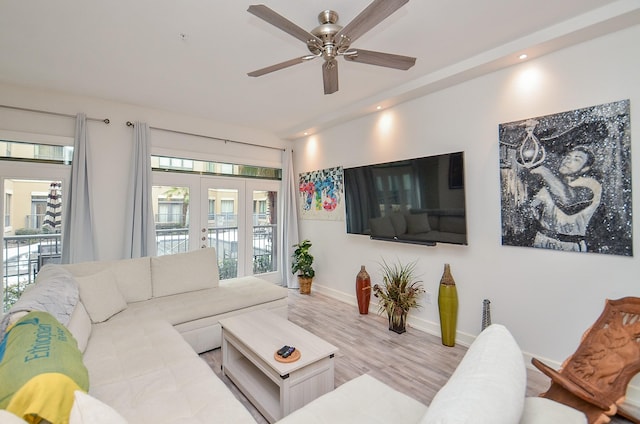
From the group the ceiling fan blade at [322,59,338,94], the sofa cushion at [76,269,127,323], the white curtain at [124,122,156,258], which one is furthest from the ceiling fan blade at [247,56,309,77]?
the white curtain at [124,122,156,258]

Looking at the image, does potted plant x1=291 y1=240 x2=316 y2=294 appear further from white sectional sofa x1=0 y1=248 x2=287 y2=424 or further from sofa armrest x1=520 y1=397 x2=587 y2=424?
sofa armrest x1=520 y1=397 x2=587 y2=424

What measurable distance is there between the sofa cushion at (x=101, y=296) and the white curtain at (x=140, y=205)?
97 cm

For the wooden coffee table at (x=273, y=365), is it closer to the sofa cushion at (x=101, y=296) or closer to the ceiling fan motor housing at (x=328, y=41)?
the sofa cushion at (x=101, y=296)

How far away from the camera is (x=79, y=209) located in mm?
3314

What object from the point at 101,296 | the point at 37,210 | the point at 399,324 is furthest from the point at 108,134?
the point at 399,324

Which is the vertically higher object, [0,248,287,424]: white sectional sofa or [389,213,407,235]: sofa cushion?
[389,213,407,235]: sofa cushion

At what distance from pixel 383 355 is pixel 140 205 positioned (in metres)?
3.34

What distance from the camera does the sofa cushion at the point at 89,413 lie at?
82 cm

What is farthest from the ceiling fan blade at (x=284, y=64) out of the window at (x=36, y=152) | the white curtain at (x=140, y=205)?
the window at (x=36, y=152)

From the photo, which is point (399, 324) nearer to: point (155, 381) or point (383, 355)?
point (383, 355)

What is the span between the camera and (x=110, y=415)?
2.90 feet

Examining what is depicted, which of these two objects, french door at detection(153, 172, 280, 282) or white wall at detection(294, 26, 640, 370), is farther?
french door at detection(153, 172, 280, 282)

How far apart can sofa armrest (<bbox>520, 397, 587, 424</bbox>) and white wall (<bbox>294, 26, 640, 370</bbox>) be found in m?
1.63

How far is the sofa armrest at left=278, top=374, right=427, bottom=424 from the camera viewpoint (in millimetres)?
1271
